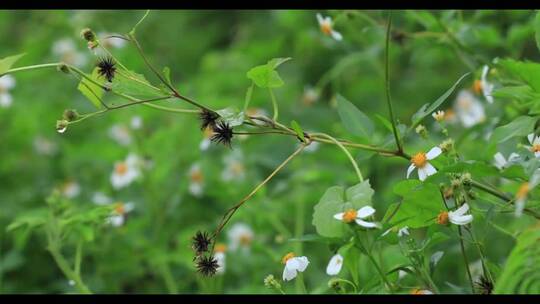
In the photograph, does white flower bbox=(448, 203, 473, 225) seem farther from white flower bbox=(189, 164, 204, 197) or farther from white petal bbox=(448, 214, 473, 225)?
white flower bbox=(189, 164, 204, 197)

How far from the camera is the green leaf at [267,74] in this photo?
1332mm

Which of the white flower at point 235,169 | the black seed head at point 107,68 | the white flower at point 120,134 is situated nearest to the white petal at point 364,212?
the black seed head at point 107,68

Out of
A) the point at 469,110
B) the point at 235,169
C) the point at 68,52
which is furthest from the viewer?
the point at 68,52

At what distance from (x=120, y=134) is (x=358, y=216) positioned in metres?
2.10

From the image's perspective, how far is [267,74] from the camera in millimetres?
1343

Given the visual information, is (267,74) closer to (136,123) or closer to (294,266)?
(294,266)

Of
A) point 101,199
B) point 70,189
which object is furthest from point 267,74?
point 70,189

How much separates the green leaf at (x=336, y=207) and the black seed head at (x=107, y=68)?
35cm

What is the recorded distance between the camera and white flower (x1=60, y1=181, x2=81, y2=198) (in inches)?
120

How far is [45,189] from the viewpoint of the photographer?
130 inches

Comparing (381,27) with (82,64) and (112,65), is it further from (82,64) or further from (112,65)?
(82,64)

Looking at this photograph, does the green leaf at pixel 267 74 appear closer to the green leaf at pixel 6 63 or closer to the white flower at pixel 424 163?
the white flower at pixel 424 163

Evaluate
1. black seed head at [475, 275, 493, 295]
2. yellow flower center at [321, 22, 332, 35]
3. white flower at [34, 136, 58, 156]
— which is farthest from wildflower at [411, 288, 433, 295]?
white flower at [34, 136, 58, 156]

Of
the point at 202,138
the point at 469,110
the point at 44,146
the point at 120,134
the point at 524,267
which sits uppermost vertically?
the point at 44,146
